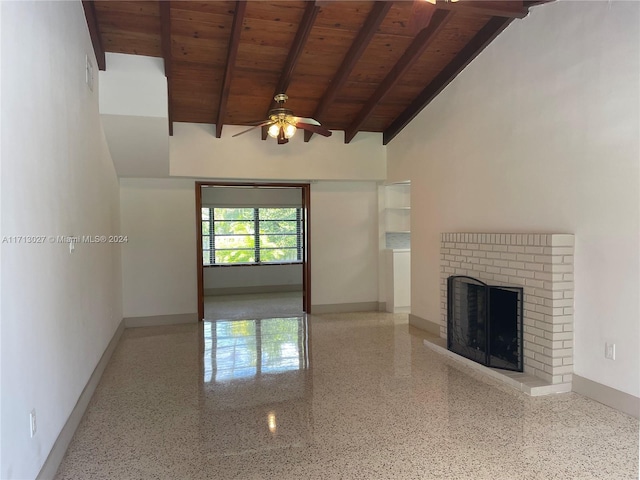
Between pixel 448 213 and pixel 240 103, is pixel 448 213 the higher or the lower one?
the lower one

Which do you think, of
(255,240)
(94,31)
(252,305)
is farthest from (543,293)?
(255,240)

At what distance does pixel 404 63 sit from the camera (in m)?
4.67

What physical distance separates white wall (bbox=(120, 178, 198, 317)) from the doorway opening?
7.72 ft

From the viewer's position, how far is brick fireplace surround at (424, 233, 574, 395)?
3.56 metres

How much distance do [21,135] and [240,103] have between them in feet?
11.9

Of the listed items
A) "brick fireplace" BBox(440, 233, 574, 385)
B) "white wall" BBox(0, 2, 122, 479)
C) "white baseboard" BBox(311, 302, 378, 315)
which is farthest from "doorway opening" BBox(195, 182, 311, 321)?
"white wall" BBox(0, 2, 122, 479)

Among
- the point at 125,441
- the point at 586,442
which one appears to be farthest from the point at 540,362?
the point at 125,441

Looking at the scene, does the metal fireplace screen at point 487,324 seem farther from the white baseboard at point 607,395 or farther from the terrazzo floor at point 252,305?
the terrazzo floor at point 252,305

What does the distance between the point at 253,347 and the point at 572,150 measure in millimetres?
3823

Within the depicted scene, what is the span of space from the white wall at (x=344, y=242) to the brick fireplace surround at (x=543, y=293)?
295 centimetres

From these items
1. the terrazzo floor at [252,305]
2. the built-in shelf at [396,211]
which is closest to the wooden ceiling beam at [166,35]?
the terrazzo floor at [252,305]

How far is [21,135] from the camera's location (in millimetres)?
2041

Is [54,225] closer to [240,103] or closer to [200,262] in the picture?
[240,103]

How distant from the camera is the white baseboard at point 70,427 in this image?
7.60 feet
